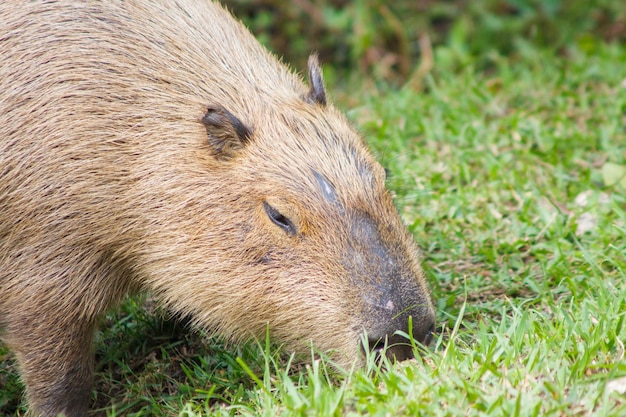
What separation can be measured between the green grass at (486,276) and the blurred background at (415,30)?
720 millimetres

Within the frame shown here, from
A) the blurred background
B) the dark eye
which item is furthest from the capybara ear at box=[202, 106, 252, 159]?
the blurred background

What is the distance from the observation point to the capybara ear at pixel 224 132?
457 centimetres

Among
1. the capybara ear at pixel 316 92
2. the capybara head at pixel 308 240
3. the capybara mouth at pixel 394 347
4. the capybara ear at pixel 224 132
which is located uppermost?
the capybara ear at pixel 316 92

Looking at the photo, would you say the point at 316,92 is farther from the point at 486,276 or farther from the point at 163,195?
the point at 486,276

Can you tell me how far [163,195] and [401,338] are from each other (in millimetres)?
1548

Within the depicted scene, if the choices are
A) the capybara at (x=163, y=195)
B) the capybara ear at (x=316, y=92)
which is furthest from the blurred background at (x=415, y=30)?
the capybara at (x=163, y=195)

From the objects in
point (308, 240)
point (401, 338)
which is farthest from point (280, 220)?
point (401, 338)

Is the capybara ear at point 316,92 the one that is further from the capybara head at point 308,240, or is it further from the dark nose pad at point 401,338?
the dark nose pad at point 401,338

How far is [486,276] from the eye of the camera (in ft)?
18.6

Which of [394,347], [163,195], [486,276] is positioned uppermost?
[163,195]

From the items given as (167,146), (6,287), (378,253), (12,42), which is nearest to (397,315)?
(378,253)

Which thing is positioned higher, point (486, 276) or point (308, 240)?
point (308, 240)

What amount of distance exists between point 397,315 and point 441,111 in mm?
4044

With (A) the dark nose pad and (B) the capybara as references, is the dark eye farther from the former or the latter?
(A) the dark nose pad
